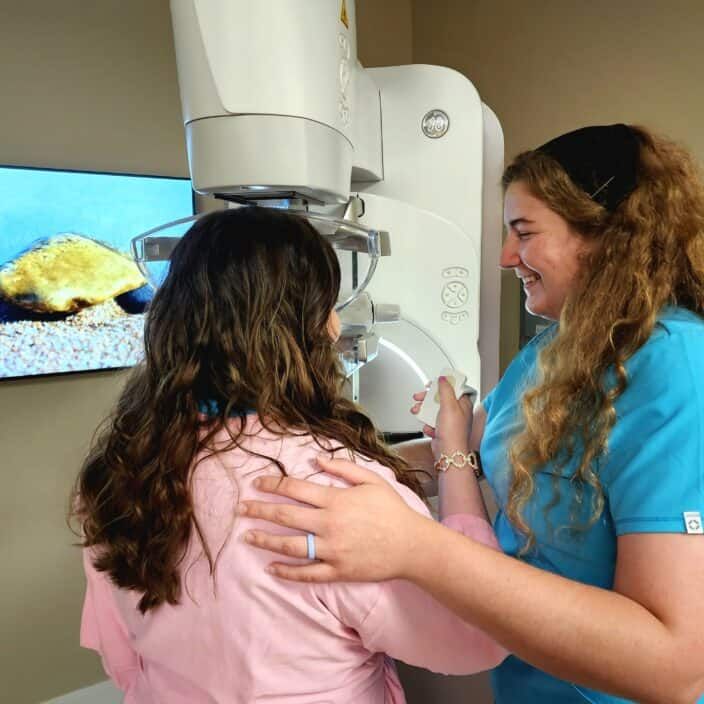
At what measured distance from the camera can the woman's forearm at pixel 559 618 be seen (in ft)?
1.92

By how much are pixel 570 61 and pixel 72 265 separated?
1.81 meters

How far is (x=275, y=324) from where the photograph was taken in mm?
754

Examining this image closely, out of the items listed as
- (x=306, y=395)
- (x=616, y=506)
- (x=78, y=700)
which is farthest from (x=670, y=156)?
(x=78, y=700)

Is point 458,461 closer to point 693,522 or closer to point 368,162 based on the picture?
point 693,522

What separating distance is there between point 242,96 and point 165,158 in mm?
1547

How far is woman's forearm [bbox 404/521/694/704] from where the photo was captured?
59 centimetres

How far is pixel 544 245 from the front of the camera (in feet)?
2.76

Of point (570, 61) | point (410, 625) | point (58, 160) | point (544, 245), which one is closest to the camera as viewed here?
point (410, 625)

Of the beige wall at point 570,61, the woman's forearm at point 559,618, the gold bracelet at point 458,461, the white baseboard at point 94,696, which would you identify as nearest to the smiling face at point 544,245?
the gold bracelet at point 458,461

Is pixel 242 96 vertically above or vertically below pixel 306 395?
above

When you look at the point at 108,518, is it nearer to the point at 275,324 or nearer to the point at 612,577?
the point at 275,324

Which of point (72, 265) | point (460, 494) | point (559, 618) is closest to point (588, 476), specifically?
point (559, 618)

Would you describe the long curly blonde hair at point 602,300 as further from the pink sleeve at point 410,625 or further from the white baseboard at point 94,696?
the white baseboard at point 94,696

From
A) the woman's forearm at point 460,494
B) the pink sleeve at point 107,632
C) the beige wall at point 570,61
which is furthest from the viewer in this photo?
the beige wall at point 570,61
